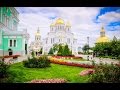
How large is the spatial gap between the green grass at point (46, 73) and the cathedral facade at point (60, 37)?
0.74 m

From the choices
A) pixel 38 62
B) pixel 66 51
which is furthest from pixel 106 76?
pixel 38 62

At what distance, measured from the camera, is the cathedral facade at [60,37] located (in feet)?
22.2

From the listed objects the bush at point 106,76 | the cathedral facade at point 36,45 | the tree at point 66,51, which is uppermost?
the cathedral facade at point 36,45

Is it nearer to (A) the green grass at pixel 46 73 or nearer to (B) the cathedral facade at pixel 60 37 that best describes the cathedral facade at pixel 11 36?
(A) the green grass at pixel 46 73

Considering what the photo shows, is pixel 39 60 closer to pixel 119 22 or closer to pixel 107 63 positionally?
pixel 107 63

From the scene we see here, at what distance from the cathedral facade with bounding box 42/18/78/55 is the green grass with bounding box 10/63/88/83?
2.44ft

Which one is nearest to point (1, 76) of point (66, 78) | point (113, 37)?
point (66, 78)

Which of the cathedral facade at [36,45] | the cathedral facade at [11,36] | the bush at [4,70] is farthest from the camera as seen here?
the cathedral facade at [36,45]

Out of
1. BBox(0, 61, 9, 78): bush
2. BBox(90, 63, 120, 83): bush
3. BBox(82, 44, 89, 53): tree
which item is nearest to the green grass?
BBox(0, 61, 9, 78): bush

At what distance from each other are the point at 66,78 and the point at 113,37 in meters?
1.67

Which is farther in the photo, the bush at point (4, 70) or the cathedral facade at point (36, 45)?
the cathedral facade at point (36, 45)

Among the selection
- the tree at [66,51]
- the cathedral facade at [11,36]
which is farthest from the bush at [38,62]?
the tree at [66,51]

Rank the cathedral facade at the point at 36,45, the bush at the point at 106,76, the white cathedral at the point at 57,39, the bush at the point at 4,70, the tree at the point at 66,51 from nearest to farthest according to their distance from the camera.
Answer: the bush at the point at 106,76 → the bush at the point at 4,70 → the cathedral facade at the point at 36,45 → the white cathedral at the point at 57,39 → the tree at the point at 66,51
